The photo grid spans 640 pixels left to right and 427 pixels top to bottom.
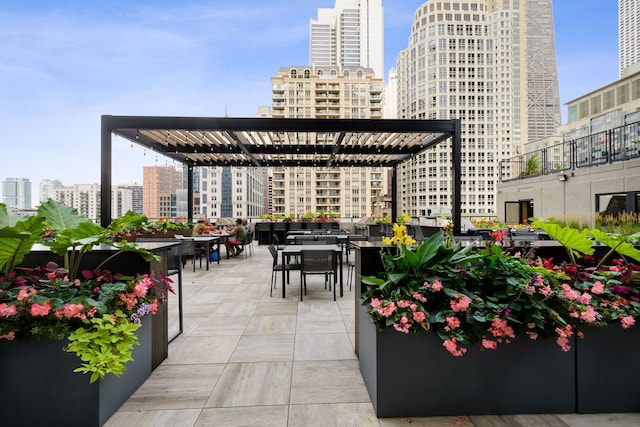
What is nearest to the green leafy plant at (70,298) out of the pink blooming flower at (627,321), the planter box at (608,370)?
the planter box at (608,370)

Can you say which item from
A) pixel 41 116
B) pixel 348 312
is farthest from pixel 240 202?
pixel 348 312

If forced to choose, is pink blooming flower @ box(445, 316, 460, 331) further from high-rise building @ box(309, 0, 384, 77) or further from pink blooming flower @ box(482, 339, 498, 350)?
high-rise building @ box(309, 0, 384, 77)

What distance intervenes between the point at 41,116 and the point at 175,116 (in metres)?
12.4

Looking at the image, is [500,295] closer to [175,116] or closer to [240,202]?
[175,116]

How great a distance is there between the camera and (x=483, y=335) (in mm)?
1973

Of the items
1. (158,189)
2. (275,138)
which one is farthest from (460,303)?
(158,189)

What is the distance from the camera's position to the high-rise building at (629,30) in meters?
51.0

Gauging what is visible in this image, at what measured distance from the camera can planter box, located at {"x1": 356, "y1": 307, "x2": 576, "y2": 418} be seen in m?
2.08

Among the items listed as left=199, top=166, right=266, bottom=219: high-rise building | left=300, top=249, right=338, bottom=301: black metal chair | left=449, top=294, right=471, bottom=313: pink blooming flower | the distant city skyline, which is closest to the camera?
left=449, top=294, right=471, bottom=313: pink blooming flower

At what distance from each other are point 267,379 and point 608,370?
225cm

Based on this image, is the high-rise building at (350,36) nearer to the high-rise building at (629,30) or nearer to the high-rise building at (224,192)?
the high-rise building at (224,192)

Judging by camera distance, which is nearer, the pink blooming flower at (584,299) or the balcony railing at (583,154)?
the pink blooming flower at (584,299)

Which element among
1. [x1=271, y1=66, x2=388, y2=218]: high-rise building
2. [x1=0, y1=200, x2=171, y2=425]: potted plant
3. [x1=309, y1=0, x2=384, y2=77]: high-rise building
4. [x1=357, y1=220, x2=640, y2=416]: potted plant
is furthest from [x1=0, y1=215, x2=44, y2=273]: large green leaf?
[x1=309, y1=0, x2=384, y2=77]: high-rise building

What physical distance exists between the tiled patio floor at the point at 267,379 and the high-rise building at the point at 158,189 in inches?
3255
